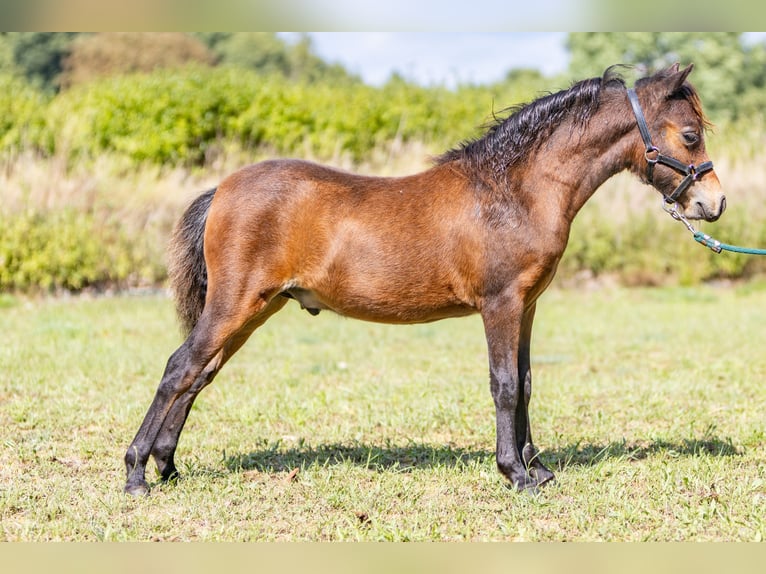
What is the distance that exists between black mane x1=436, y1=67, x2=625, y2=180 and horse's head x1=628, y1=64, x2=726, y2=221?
23 cm

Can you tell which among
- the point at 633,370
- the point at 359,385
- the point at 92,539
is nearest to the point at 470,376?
the point at 359,385

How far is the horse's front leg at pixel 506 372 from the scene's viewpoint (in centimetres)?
505

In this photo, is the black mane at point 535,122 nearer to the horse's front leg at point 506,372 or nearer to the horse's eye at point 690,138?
the horse's eye at point 690,138

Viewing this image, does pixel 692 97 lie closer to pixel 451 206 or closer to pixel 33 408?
pixel 451 206

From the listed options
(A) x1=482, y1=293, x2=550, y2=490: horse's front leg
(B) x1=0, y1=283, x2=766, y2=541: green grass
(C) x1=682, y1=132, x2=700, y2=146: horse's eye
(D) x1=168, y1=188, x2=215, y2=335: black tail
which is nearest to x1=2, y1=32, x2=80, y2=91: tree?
(B) x1=0, y1=283, x2=766, y2=541: green grass

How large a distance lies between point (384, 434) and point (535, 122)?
8.55 ft

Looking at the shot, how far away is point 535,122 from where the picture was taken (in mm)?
5270

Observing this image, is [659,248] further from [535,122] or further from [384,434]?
[535,122]

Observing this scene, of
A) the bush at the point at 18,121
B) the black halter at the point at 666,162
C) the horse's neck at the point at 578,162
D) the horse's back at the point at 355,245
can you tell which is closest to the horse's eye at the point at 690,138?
the black halter at the point at 666,162

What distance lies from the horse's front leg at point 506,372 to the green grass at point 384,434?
164 millimetres

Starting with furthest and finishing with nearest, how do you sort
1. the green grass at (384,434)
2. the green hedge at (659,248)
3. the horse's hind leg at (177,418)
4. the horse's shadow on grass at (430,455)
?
the green hedge at (659,248) < the horse's shadow on grass at (430,455) < the horse's hind leg at (177,418) < the green grass at (384,434)

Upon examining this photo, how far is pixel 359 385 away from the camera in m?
7.95

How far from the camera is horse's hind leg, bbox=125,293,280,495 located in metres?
5.09

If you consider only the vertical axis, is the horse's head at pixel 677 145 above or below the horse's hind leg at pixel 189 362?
above
